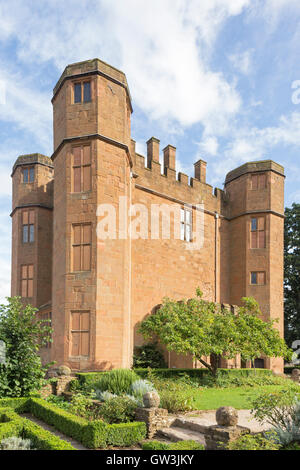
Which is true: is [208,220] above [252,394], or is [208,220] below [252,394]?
above

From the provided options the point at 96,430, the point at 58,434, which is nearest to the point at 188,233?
the point at 58,434

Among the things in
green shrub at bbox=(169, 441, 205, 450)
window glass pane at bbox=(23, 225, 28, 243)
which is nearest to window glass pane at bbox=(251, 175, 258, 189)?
window glass pane at bbox=(23, 225, 28, 243)

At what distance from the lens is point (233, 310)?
20516 mm

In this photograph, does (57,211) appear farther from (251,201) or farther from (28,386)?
(251,201)

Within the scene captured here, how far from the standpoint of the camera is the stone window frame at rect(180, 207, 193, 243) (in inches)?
837

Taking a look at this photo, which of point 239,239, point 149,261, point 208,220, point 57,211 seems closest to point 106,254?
point 57,211

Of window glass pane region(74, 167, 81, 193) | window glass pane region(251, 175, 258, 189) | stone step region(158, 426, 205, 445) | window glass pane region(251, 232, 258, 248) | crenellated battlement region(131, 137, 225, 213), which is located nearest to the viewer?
stone step region(158, 426, 205, 445)

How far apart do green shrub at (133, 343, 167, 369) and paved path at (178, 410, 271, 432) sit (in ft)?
22.7

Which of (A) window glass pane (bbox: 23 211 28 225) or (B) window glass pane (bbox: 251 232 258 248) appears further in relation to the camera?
(B) window glass pane (bbox: 251 232 258 248)

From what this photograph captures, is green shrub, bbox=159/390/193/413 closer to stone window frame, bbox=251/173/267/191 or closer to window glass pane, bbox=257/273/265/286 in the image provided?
window glass pane, bbox=257/273/265/286

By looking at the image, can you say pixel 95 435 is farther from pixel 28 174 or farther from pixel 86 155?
pixel 28 174

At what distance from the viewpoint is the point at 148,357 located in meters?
17.5

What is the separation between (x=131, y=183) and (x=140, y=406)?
11.4 m

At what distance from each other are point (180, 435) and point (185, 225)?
1412 cm
